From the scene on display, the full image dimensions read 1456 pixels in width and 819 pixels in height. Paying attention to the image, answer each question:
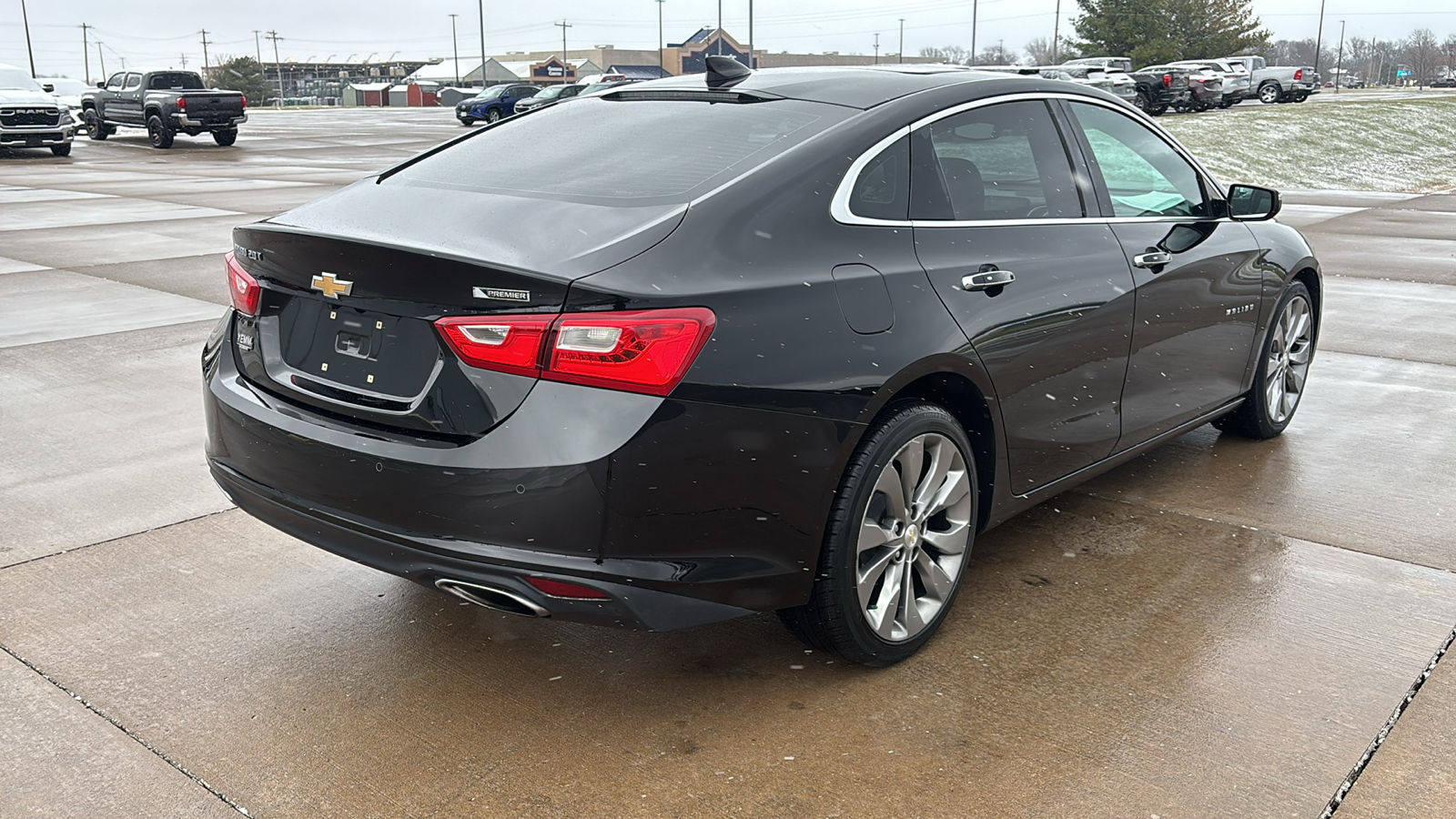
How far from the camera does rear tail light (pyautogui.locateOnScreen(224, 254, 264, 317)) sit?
328 cm

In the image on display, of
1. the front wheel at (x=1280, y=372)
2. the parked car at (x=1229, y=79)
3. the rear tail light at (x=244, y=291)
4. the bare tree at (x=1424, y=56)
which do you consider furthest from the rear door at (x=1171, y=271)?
the bare tree at (x=1424, y=56)

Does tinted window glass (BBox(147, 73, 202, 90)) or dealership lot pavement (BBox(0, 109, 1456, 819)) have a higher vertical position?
tinted window glass (BBox(147, 73, 202, 90))

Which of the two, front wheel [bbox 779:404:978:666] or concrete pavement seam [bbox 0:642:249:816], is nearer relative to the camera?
concrete pavement seam [bbox 0:642:249:816]

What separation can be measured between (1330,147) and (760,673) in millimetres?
26740

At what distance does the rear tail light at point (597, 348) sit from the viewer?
8.77 ft

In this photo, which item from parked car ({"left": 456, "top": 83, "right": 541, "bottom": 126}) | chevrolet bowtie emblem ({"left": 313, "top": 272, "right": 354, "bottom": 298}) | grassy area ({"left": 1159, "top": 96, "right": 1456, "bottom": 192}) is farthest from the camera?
parked car ({"left": 456, "top": 83, "right": 541, "bottom": 126})

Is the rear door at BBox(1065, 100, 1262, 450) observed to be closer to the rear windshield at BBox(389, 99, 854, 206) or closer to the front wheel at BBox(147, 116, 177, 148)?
the rear windshield at BBox(389, 99, 854, 206)

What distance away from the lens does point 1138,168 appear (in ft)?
14.7

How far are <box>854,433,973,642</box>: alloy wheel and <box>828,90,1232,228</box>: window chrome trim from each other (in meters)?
0.60

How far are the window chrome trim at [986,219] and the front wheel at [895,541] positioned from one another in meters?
0.52

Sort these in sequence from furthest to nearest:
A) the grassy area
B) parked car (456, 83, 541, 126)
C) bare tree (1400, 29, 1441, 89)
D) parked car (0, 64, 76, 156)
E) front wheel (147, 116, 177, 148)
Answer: bare tree (1400, 29, 1441, 89) → parked car (456, 83, 541, 126) → front wheel (147, 116, 177, 148) → parked car (0, 64, 76, 156) → the grassy area

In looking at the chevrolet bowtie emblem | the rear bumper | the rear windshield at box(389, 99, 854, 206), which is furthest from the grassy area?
the chevrolet bowtie emblem

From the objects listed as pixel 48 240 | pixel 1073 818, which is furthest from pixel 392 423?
pixel 48 240

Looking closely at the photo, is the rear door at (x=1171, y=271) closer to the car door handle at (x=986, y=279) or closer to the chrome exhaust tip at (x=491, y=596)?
the car door handle at (x=986, y=279)
